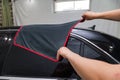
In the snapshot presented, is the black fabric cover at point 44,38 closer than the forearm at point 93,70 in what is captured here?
No

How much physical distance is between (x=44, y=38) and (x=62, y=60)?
0.31m

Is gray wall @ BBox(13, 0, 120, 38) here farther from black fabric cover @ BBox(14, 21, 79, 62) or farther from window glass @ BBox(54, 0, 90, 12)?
black fabric cover @ BBox(14, 21, 79, 62)

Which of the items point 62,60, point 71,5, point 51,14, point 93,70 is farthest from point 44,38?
point 51,14

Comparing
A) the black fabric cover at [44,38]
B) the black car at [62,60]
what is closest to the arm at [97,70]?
the black fabric cover at [44,38]

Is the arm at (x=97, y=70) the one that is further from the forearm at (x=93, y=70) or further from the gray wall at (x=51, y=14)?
the gray wall at (x=51, y=14)

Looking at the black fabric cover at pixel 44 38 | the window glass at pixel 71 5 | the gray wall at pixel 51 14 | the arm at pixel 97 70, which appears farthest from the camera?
the window glass at pixel 71 5

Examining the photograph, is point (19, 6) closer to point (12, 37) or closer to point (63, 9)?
point (63, 9)

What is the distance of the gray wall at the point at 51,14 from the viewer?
5281 mm

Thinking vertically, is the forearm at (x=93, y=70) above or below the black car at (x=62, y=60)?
above

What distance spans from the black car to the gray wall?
3.41 meters

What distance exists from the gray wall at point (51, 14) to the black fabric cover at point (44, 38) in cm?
339

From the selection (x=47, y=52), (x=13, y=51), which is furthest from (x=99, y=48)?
(x=13, y=51)


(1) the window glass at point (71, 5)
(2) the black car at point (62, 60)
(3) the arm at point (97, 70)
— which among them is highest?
(1) the window glass at point (71, 5)

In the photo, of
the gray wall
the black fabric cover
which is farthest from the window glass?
the black fabric cover
